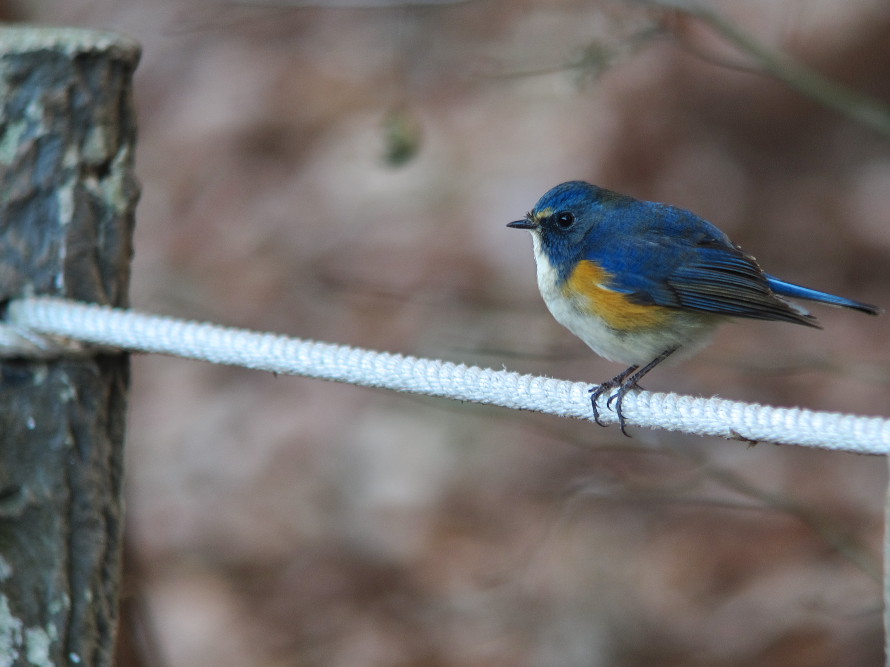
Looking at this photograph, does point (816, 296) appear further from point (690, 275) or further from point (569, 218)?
point (569, 218)

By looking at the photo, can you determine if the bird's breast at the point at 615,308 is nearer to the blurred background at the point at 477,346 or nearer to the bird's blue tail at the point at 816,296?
the bird's blue tail at the point at 816,296

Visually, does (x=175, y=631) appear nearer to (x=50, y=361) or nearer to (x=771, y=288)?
(x=50, y=361)

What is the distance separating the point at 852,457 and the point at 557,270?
2392 millimetres

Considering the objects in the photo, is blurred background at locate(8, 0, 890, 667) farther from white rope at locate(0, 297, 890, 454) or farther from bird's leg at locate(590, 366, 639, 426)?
white rope at locate(0, 297, 890, 454)

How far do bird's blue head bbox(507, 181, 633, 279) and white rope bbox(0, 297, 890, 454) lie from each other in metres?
0.62

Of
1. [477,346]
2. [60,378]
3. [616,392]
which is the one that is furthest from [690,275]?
[477,346]

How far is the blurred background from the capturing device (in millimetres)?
4191

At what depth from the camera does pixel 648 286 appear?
7.53 ft

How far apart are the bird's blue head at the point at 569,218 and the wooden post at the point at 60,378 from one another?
1.01 metres

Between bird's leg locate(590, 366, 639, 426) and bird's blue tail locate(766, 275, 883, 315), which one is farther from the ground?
bird's blue tail locate(766, 275, 883, 315)

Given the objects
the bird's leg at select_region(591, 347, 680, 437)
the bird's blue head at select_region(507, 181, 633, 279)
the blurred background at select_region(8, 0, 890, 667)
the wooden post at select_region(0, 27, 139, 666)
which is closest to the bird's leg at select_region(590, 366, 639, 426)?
the bird's leg at select_region(591, 347, 680, 437)

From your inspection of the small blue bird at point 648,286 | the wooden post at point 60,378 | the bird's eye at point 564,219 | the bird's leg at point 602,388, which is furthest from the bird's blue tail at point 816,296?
the wooden post at point 60,378

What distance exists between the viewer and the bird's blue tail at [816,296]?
6.36 feet

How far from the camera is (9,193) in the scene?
188 cm
